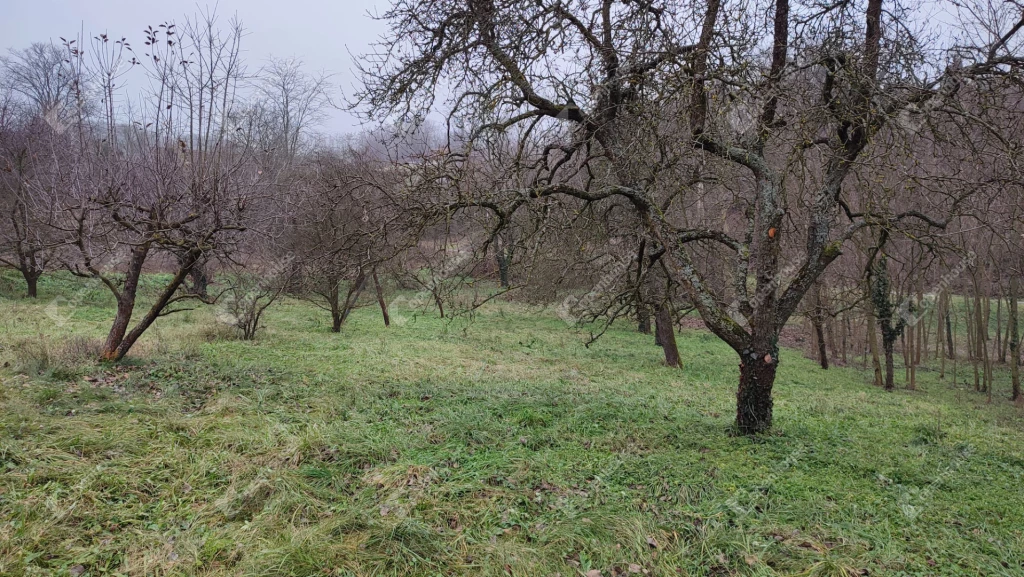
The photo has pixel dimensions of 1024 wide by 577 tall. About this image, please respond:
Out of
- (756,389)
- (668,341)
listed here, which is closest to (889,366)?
(668,341)

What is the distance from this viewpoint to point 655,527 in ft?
11.4

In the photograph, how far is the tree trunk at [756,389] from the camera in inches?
204

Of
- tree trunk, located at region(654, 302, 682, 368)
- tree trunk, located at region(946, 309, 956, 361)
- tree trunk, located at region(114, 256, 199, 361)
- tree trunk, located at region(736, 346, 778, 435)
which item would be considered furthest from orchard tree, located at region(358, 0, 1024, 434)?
tree trunk, located at region(946, 309, 956, 361)

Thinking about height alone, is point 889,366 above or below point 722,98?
below

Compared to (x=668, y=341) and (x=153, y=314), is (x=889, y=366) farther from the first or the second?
(x=153, y=314)

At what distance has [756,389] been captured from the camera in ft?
17.4

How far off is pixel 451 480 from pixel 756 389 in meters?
3.22

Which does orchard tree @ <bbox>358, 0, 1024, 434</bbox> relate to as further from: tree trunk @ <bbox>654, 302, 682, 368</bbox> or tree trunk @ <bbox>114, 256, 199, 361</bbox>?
tree trunk @ <bbox>654, 302, 682, 368</bbox>

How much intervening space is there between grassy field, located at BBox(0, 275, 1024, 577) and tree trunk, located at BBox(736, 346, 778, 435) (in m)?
0.23

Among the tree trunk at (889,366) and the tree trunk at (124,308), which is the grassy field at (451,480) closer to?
the tree trunk at (124,308)

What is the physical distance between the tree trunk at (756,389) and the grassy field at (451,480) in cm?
23

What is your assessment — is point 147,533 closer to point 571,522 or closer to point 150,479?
point 150,479

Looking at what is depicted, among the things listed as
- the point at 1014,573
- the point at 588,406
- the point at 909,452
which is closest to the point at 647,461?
the point at 588,406

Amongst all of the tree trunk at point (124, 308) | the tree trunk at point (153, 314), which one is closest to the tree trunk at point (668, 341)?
the tree trunk at point (153, 314)
